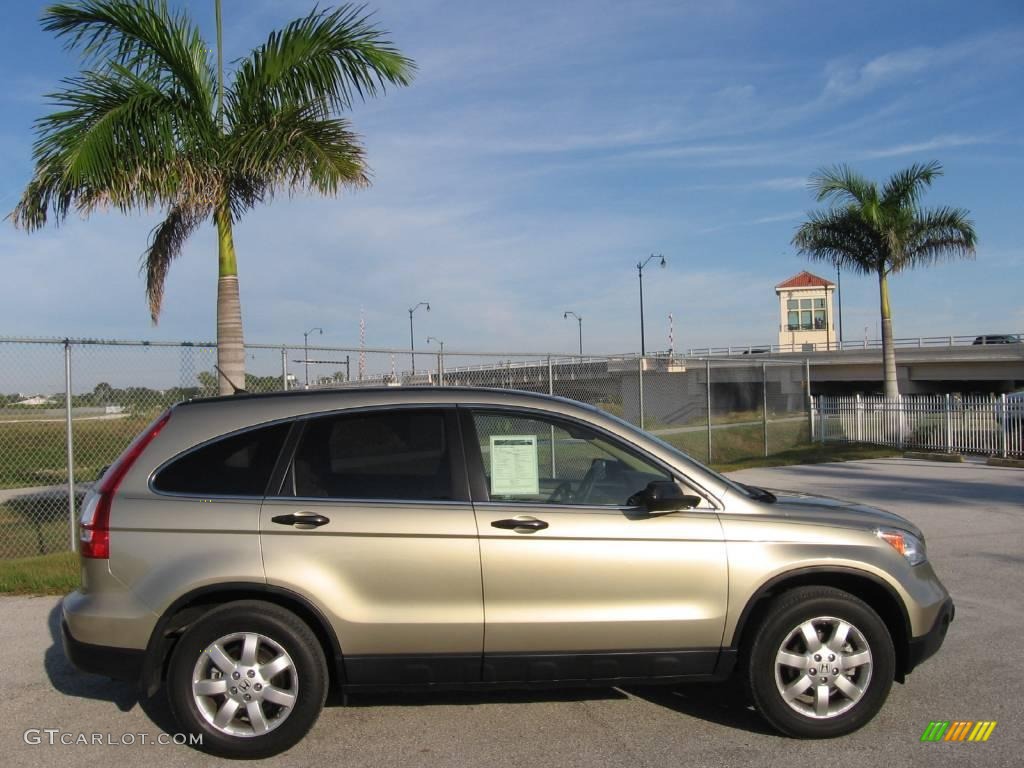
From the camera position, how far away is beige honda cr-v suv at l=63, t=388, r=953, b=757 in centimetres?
404

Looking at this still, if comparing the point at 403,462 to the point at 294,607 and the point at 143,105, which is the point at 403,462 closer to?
the point at 294,607

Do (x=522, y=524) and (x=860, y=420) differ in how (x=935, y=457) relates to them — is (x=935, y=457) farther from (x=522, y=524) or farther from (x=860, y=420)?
(x=522, y=524)

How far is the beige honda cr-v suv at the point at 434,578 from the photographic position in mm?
4043

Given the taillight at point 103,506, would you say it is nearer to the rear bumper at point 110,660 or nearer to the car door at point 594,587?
the rear bumper at point 110,660

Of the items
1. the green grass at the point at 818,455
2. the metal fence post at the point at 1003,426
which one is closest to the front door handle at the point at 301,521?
the green grass at the point at 818,455

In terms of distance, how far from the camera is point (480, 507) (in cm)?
419

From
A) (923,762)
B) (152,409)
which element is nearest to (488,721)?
(923,762)

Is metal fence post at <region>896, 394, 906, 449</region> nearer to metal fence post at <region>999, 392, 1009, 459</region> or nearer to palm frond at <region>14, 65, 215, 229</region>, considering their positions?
metal fence post at <region>999, 392, 1009, 459</region>

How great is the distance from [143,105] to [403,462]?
20.3 ft

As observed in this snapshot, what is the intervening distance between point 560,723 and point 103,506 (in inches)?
98.4
